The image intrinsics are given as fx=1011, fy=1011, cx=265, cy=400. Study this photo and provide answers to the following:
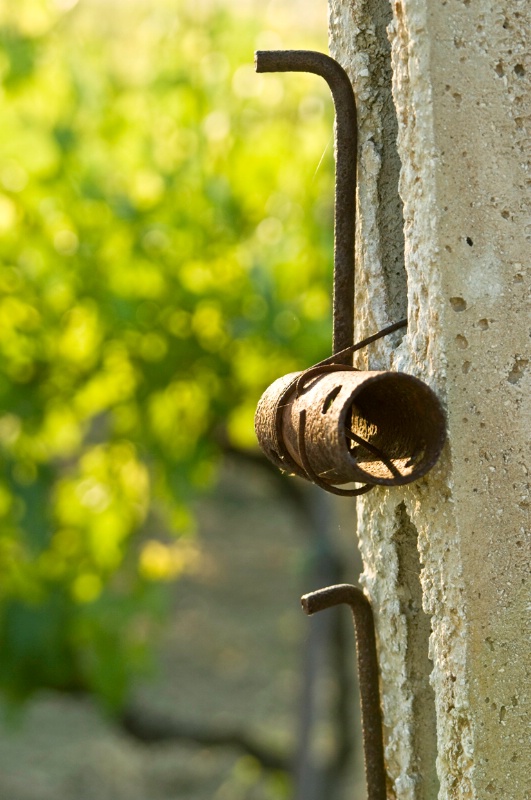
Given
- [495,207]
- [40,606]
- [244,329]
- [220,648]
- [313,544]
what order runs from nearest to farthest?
1. [495,207]
2. [244,329]
3. [40,606]
4. [313,544]
5. [220,648]

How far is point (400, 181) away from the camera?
1.01 m

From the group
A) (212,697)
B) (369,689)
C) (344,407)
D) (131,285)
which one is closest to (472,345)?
(344,407)

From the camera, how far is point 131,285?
136 inches

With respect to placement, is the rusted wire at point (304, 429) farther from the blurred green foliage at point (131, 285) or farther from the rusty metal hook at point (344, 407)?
the blurred green foliage at point (131, 285)

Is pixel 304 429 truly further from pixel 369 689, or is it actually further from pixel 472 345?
pixel 369 689

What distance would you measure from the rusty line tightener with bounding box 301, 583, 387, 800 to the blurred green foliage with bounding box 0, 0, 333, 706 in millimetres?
2204

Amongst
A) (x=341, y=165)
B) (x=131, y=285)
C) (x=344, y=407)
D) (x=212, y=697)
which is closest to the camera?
(x=344, y=407)

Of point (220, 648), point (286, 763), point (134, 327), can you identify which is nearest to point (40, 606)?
point (134, 327)

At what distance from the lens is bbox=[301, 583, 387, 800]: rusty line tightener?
114 cm

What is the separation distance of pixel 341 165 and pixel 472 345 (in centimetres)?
26

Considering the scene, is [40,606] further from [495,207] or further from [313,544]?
[495,207]

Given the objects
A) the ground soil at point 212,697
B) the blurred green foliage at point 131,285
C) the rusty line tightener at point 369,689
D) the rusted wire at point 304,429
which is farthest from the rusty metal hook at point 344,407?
the ground soil at point 212,697

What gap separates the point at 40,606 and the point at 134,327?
1.31m

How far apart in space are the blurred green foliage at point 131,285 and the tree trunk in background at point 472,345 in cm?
231
